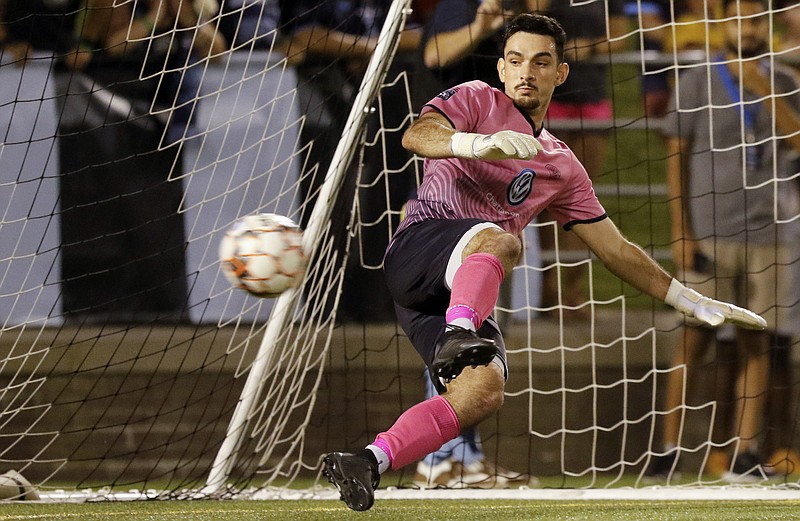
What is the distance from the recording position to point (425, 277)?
3.56 meters

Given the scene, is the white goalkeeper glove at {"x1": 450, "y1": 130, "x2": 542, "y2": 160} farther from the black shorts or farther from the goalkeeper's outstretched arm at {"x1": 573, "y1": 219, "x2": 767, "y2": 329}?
the goalkeeper's outstretched arm at {"x1": 573, "y1": 219, "x2": 767, "y2": 329}

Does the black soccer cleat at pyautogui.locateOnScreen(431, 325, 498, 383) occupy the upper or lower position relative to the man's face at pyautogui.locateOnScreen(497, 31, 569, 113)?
lower

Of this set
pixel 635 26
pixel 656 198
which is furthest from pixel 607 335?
pixel 635 26

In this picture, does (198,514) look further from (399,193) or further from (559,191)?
(399,193)

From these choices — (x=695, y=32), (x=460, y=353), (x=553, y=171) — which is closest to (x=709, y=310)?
(x=553, y=171)

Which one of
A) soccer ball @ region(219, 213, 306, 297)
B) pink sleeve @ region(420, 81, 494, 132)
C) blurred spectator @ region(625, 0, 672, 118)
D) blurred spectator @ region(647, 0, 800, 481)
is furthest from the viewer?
blurred spectator @ region(625, 0, 672, 118)

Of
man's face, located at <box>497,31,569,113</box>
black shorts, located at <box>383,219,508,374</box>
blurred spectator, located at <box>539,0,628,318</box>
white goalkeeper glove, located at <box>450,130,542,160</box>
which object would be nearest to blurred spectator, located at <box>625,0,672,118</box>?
blurred spectator, located at <box>539,0,628,318</box>

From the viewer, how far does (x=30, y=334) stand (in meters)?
6.17

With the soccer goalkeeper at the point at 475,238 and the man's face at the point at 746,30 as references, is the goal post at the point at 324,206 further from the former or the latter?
the man's face at the point at 746,30

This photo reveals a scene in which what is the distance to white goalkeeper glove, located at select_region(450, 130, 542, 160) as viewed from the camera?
323cm

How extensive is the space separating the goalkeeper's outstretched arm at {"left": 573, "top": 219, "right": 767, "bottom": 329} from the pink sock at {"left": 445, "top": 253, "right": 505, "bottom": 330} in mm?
847

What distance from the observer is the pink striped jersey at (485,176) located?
3742 millimetres

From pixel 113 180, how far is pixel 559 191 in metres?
3.11

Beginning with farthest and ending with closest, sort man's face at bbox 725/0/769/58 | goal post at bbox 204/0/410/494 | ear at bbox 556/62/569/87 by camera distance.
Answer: man's face at bbox 725/0/769/58 → goal post at bbox 204/0/410/494 → ear at bbox 556/62/569/87
